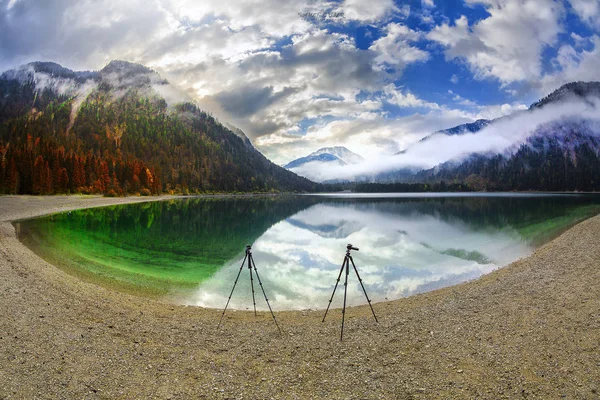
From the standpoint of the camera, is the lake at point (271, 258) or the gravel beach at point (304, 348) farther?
the lake at point (271, 258)

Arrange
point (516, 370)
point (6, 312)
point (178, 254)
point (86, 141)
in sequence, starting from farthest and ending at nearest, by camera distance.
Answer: point (86, 141)
point (178, 254)
point (6, 312)
point (516, 370)

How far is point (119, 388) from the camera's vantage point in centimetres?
686

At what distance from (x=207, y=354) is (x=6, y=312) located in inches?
270

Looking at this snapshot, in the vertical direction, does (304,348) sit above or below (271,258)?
above

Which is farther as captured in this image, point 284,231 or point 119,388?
point 284,231

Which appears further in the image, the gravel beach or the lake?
the lake

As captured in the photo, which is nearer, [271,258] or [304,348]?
[304,348]

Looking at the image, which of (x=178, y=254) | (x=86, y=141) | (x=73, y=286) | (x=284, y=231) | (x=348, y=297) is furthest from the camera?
(x=86, y=141)

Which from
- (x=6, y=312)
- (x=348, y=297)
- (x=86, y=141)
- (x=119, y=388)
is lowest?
(x=348, y=297)

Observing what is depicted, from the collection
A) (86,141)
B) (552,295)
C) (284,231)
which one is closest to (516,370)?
(552,295)

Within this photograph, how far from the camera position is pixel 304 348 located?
927 cm

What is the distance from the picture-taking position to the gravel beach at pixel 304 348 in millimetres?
6895

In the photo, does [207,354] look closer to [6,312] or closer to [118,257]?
[6,312]

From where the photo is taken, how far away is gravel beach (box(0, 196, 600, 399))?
6.89 m
